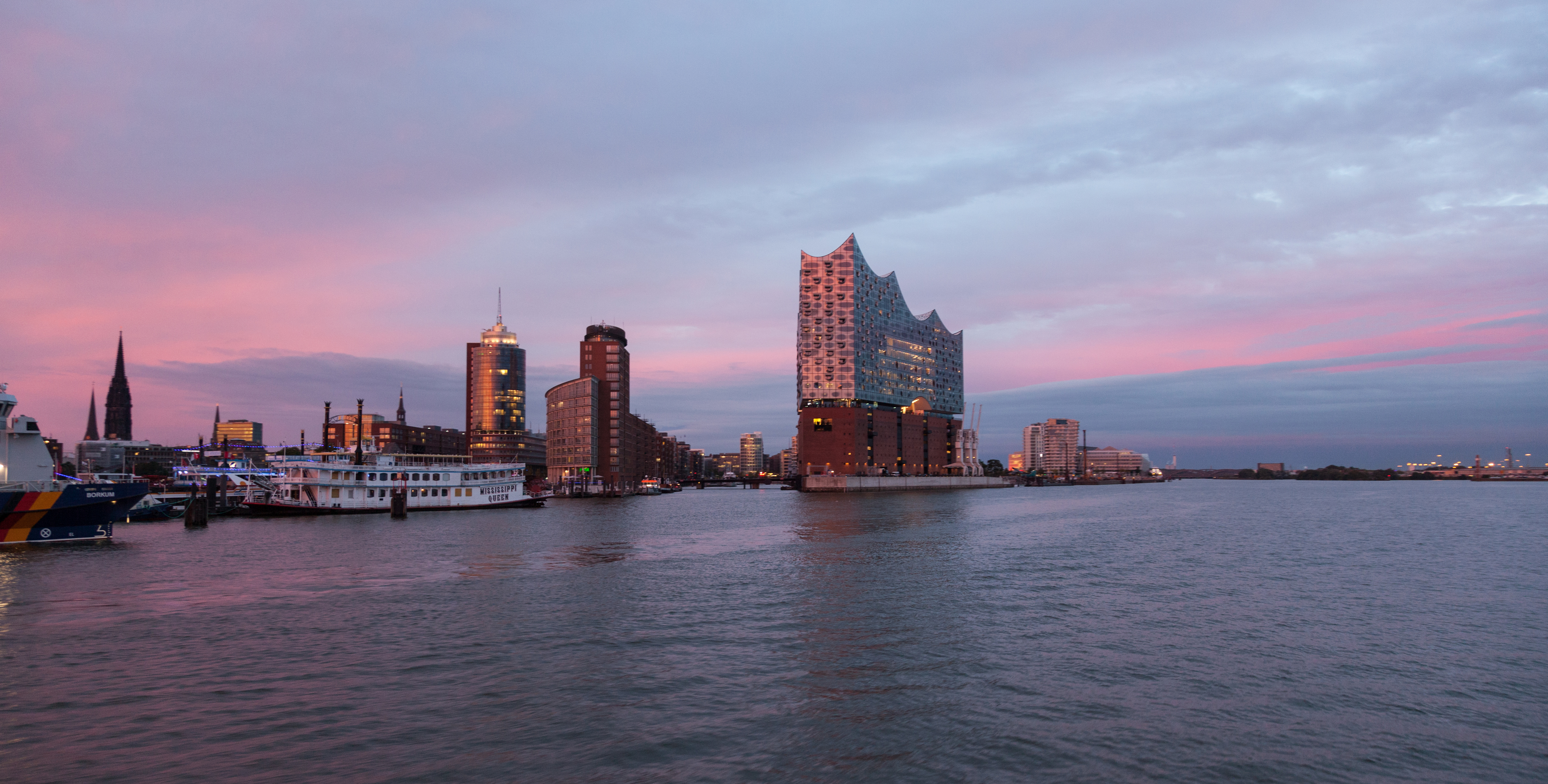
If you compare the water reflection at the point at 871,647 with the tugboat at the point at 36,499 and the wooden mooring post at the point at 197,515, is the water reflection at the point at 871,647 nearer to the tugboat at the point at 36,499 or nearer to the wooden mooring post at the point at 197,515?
the tugboat at the point at 36,499

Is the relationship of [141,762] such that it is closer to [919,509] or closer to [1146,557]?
[1146,557]

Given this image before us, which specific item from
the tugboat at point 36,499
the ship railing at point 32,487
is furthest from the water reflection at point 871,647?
the ship railing at point 32,487

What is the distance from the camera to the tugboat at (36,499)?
55.4m

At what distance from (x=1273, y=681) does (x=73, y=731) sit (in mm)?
28625

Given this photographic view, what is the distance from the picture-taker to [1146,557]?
5156cm

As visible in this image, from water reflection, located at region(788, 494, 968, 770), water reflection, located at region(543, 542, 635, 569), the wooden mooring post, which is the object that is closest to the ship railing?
the wooden mooring post

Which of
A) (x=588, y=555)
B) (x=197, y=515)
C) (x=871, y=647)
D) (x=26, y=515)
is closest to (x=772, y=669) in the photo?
(x=871, y=647)

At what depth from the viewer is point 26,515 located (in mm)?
55875

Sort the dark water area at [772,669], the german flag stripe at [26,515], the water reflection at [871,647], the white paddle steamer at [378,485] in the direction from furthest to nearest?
the white paddle steamer at [378,485]
the german flag stripe at [26,515]
the water reflection at [871,647]
the dark water area at [772,669]

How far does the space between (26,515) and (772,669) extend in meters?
61.8

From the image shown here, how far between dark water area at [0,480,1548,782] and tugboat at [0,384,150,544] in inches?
272

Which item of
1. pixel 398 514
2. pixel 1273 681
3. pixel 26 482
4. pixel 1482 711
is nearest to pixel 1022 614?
pixel 1273 681

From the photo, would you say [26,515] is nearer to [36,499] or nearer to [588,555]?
[36,499]

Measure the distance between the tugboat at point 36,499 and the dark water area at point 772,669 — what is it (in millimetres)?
6898
